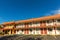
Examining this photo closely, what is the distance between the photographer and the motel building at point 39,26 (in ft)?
144

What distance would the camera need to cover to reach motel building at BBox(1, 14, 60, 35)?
1725 inches

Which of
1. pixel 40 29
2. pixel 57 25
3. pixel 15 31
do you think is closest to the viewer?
pixel 57 25

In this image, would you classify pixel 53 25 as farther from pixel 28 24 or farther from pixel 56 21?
pixel 28 24

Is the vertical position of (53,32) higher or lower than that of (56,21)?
lower

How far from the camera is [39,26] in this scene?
48062 millimetres

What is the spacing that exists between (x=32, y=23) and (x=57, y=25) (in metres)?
11.5

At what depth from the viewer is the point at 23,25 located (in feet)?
182

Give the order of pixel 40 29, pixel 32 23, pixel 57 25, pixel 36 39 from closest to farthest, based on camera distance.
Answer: pixel 36 39
pixel 57 25
pixel 40 29
pixel 32 23

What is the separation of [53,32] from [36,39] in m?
14.5

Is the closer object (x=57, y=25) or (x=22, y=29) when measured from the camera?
(x=57, y=25)

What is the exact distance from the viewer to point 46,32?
45500 millimetres

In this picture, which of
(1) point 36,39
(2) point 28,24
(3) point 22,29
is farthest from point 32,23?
(1) point 36,39

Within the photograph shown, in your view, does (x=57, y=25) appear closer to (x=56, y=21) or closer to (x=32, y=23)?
(x=56, y=21)

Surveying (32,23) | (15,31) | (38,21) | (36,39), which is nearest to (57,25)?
(38,21)
